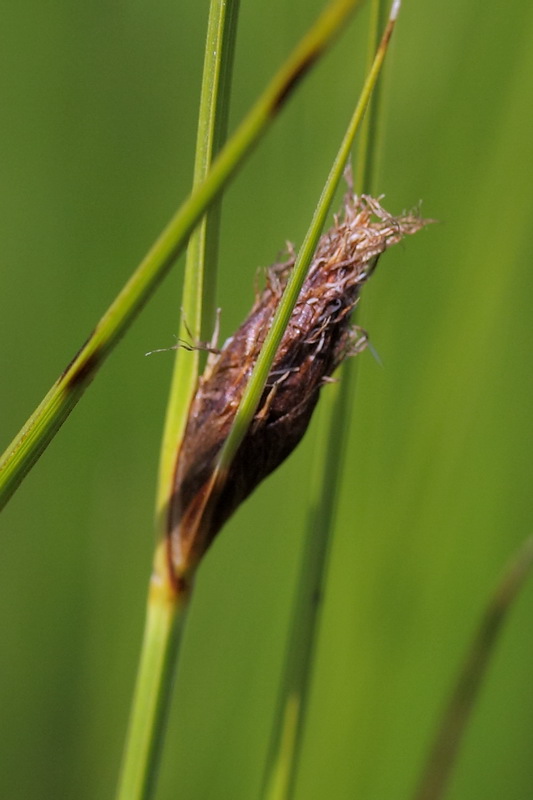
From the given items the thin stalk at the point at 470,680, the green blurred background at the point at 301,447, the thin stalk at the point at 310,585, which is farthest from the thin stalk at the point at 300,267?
the green blurred background at the point at 301,447

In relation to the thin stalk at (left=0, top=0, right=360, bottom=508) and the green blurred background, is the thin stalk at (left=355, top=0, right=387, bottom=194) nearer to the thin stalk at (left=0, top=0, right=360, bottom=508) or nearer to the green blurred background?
the thin stalk at (left=0, top=0, right=360, bottom=508)

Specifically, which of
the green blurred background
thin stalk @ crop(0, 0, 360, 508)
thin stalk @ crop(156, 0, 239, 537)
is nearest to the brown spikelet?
thin stalk @ crop(156, 0, 239, 537)

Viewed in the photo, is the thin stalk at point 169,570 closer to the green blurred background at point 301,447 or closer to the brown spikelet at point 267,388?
the brown spikelet at point 267,388

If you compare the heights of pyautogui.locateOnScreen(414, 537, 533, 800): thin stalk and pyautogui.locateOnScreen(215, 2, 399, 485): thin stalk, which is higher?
pyautogui.locateOnScreen(215, 2, 399, 485): thin stalk

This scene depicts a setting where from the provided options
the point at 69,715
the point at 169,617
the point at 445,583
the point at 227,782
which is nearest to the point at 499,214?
the point at 445,583

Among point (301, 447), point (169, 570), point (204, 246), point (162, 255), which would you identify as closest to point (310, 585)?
point (169, 570)
